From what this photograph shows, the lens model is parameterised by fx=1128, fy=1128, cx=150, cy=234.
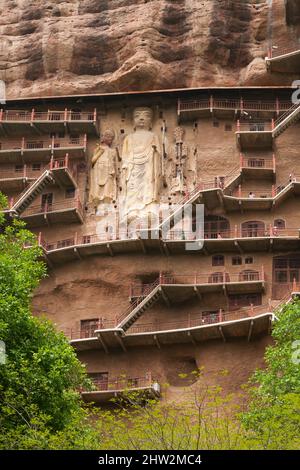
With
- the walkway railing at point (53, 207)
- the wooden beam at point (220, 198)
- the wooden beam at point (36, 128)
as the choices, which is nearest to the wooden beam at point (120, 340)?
the walkway railing at point (53, 207)

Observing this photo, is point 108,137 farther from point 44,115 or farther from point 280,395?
point 280,395

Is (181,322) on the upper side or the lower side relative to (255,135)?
lower

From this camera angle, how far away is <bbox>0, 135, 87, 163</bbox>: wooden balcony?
163ft

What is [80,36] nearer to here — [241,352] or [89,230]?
[89,230]

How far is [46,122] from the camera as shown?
50094 mm

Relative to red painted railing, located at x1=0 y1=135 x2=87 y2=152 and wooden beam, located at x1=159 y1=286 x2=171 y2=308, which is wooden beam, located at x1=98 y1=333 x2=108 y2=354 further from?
red painted railing, located at x1=0 y1=135 x2=87 y2=152

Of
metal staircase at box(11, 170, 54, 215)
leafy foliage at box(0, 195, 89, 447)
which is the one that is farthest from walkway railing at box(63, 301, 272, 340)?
leafy foliage at box(0, 195, 89, 447)

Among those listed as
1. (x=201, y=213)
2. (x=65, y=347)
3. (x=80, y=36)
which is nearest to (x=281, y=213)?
(x=201, y=213)

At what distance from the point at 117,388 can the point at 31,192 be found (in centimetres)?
997

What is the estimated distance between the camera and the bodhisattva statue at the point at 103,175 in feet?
159

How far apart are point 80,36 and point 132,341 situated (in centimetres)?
1551

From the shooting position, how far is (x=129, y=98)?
5053 cm

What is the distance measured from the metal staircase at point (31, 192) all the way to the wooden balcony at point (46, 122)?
3087 mm

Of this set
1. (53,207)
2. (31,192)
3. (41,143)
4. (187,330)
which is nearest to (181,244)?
(187,330)
